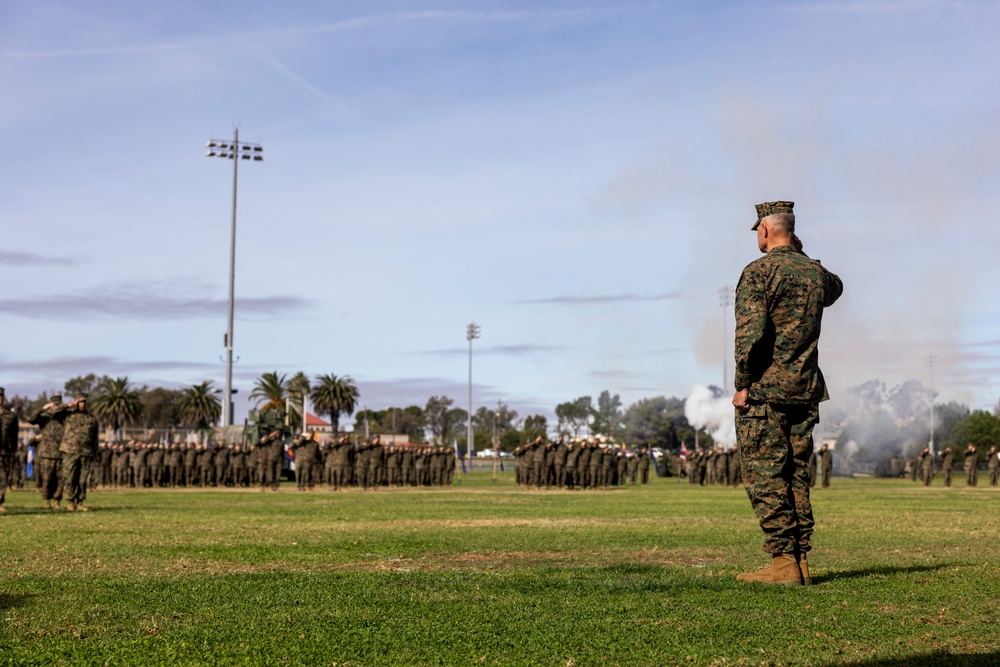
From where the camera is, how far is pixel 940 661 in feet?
17.4

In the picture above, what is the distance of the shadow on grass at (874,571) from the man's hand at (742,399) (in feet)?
4.51

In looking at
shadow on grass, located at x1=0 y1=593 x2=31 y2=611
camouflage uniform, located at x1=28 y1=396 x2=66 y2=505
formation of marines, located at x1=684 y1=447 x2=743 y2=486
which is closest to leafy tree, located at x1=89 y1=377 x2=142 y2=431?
formation of marines, located at x1=684 y1=447 x2=743 y2=486

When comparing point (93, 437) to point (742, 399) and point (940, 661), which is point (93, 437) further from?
point (940, 661)

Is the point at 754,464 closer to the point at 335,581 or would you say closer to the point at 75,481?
the point at 335,581

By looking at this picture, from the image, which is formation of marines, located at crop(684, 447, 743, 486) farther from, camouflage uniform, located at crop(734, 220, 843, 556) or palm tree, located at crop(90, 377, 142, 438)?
palm tree, located at crop(90, 377, 142, 438)

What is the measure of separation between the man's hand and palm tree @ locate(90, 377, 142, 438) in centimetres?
10664

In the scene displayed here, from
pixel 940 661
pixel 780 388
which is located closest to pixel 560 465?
pixel 780 388

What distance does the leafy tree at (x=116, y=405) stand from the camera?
355 ft

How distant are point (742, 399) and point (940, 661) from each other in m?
3.02

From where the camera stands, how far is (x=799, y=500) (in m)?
8.17

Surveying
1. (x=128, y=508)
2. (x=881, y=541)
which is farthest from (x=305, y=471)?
(x=881, y=541)

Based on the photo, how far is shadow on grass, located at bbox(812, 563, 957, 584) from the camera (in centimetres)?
856

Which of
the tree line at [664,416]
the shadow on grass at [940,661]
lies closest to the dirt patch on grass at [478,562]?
the shadow on grass at [940,661]

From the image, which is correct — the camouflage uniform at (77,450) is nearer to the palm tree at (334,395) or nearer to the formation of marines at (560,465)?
the formation of marines at (560,465)
